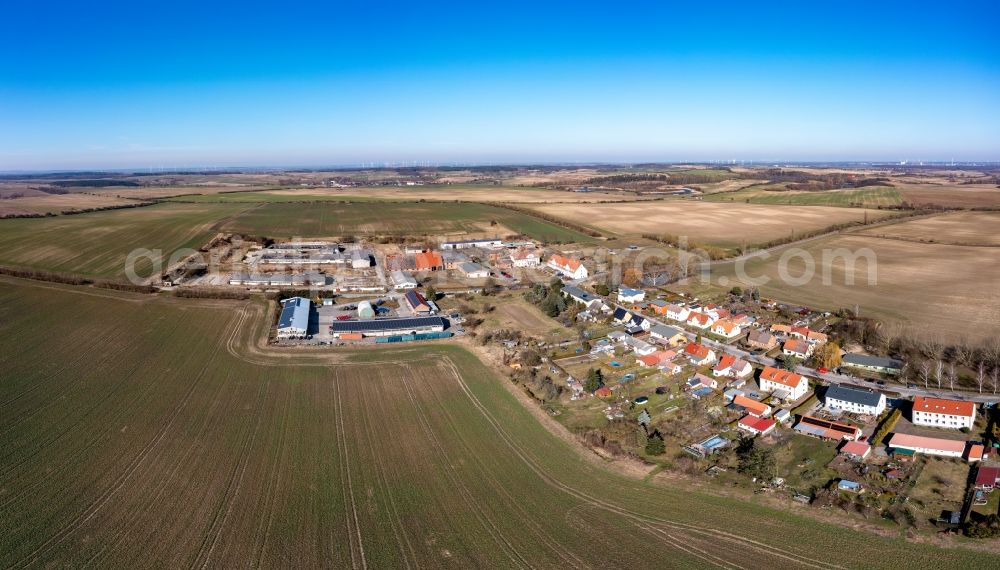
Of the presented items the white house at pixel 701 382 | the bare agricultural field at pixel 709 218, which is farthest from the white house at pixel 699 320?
the bare agricultural field at pixel 709 218

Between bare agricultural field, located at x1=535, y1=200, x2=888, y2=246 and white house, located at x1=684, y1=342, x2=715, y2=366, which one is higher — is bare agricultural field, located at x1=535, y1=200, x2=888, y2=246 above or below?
above

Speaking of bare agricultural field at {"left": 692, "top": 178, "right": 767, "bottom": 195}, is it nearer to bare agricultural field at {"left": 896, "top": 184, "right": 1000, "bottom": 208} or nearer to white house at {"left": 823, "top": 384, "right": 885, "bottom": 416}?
bare agricultural field at {"left": 896, "top": 184, "right": 1000, "bottom": 208}

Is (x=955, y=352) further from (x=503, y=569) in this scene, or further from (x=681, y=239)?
(x=681, y=239)

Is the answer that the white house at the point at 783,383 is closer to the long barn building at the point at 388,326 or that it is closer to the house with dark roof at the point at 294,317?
the long barn building at the point at 388,326

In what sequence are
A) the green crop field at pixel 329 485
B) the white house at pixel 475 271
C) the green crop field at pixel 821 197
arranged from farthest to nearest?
1. the green crop field at pixel 821 197
2. the white house at pixel 475 271
3. the green crop field at pixel 329 485

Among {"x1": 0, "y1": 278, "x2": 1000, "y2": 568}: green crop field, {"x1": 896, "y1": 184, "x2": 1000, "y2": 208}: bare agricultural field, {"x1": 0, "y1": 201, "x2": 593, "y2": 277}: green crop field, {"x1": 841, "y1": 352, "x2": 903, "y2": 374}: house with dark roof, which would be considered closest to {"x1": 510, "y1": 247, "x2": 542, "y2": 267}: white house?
{"x1": 0, "y1": 201, "x2": 593, "y2": 277}: green crop field
